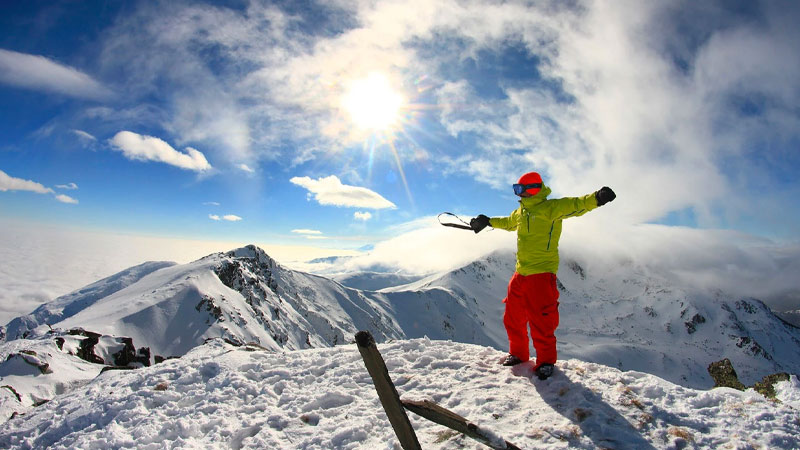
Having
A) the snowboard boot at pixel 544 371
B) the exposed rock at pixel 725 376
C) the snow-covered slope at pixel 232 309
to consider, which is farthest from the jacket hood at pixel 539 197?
the snow-covered slope at pixel 232 309

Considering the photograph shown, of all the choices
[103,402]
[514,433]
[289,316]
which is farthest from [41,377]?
[289,316]

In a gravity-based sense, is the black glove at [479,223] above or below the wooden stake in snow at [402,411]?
above

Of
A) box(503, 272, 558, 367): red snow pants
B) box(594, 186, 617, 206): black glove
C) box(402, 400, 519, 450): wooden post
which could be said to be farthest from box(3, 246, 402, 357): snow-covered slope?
box(594, 186, 617, 206): black glove

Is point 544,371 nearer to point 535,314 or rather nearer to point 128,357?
point 535,314

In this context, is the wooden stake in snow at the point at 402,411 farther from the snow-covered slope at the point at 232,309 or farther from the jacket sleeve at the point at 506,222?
the snow-covered slope at the point at 232,309

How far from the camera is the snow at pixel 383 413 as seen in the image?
5121mm

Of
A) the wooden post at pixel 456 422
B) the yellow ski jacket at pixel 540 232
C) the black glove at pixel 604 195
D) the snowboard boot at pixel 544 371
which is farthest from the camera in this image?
the yellow ski jacket at pixel 540 232

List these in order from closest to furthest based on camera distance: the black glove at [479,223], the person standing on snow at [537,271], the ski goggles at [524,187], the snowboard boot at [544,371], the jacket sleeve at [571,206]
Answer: the jacket sleeve at [571,206] → the snowboard boot at [544,371] → the person standing on snow at [537,271] → the ski goggles at [524,187] → the black glove at [479,223]

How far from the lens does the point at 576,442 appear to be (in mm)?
5020

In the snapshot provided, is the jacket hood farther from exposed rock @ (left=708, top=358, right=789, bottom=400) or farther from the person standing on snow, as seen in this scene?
exposed rock @ (left=708, top=358, right=789, bottom=400)

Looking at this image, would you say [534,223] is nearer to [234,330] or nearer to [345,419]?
[345,419]

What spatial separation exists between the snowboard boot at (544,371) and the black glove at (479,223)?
128 inches

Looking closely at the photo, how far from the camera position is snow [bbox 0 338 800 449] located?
5.12 meters

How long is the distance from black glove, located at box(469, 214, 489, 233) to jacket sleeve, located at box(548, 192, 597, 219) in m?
1.86
